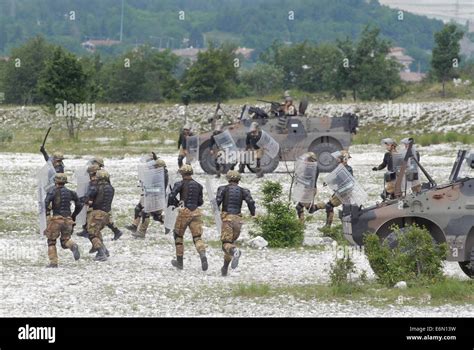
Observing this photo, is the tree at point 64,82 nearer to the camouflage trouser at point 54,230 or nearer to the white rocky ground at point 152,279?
the white rocky ground at point 152,279

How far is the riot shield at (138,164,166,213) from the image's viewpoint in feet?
64.9

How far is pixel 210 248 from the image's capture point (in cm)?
1912

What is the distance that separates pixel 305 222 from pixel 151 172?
138 inches

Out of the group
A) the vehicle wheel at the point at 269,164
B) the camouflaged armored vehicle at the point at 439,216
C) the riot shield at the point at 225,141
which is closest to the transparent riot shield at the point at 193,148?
the riot shield at the point at 225,141

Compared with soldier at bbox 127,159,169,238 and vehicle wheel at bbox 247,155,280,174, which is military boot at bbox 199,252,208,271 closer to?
soldier at bbox 127,159,169,238

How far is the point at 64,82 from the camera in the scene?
159ft

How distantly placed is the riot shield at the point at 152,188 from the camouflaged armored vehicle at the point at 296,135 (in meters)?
11.9

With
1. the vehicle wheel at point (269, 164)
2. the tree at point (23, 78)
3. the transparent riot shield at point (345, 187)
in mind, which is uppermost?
the transparent riot shield at point (345, 187)

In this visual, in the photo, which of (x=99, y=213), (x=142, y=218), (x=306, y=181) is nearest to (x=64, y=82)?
(x=306, y=181)

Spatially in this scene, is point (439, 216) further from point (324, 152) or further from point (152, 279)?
point (324, 152)

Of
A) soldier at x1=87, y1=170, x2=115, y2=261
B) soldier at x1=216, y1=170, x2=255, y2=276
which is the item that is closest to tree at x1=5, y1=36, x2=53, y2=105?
soldier at x1=87, y1=170, x2=115, y2=261

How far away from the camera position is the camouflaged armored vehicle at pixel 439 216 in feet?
50.5

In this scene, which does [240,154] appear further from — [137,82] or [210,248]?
[137,82]
